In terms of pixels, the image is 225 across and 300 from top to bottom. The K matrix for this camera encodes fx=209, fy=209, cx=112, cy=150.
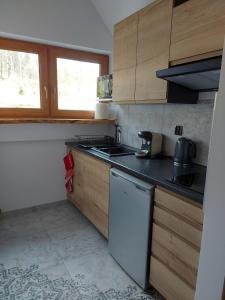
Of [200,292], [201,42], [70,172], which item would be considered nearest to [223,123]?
[200,292]

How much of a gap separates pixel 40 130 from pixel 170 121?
1.49 m

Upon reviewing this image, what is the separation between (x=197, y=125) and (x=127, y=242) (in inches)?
42.0

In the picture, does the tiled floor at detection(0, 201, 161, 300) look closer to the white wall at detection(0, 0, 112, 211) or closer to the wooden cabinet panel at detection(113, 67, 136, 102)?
the white wall at detection(0, 0, 112, 211)

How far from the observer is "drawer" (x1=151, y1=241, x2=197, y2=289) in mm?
1124

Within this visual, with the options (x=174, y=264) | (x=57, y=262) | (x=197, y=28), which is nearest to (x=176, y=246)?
(x=174, y=264)

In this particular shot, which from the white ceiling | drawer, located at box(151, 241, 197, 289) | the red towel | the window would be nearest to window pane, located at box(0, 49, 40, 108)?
the window

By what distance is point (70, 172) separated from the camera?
2533mm

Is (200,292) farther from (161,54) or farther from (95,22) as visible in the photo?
(95,22)

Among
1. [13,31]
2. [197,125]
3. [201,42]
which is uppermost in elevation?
[13,31]

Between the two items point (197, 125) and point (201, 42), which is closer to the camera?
point (201, 42)

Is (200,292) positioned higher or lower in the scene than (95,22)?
lower

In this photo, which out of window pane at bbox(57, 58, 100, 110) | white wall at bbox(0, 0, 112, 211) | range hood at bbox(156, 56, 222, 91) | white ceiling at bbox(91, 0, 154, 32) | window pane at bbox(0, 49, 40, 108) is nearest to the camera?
range hood at bbox(156, 56, 222, 91)

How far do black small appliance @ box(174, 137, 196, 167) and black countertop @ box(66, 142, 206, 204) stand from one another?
0.20 ft

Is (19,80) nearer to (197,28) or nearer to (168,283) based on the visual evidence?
(197,28)
